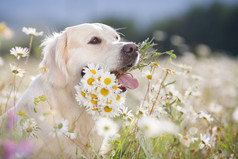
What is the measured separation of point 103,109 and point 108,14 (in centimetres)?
3709

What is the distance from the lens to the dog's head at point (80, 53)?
2.47 m

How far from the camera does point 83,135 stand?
2.54 metres

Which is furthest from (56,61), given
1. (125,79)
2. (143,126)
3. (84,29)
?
(143,126)

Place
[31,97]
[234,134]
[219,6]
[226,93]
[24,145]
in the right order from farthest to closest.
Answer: [219,6] → [226,93] → [234,134] → [31,97] → [24,145]

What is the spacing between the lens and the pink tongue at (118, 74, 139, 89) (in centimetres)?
240

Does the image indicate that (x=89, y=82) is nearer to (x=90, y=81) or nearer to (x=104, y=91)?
(x=90, y=81)

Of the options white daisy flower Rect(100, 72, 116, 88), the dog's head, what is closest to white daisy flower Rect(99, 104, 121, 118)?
white daisy flower Rect(100, 72, 116, 88)

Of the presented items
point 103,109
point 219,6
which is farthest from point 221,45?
point 103,109

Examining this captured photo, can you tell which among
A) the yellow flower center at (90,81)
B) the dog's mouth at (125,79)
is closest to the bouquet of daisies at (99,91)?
the yellow flower center at (90,81)

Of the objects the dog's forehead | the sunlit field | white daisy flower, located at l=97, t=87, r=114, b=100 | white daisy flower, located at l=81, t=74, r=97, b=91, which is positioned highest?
the dog's forehead

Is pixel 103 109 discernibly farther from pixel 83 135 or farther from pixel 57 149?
pixel 83 135

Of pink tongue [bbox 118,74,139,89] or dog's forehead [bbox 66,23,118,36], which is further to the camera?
dog's forehead [bbox 66,23,118,36]

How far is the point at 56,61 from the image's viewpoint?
8.29ft

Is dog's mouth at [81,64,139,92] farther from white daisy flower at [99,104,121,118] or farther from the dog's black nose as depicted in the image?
white daisy flower at [99,104,121,118]
